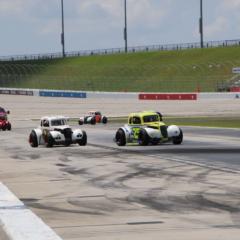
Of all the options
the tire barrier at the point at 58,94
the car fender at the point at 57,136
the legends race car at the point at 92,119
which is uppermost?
the tire barrier at the point at 58,94

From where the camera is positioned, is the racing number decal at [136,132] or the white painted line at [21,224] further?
the racing number decal at [136,132]

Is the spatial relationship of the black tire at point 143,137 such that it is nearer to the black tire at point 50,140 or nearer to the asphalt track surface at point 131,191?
the asphalt track surface at point 131,191

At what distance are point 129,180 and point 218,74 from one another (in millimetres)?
75616

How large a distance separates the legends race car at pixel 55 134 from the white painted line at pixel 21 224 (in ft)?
51.2

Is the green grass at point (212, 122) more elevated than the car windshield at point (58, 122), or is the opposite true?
the car windshield at point (58, 122)

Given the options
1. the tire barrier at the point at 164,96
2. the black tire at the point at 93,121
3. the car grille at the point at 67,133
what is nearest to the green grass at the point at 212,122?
the black tire at the point at 93,121

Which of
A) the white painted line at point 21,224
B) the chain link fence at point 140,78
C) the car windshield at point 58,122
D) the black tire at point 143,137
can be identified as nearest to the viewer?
the white painted line at point 21,224

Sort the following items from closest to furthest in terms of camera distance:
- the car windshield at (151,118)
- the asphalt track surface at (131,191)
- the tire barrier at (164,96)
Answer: the asphalt track surface at (131,191) < the car windshield at (151,118) < the tire barrier at (164,96)

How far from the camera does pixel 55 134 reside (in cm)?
2675

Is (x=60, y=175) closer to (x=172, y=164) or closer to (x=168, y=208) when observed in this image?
(x=172, y=164)

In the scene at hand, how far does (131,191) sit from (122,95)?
69.9 metres

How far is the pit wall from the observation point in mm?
75625

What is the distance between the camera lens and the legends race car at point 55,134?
1053 inches

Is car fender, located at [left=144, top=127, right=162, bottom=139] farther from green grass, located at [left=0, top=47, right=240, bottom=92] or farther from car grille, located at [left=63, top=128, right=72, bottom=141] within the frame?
green grass, located at [left=0, top=47, right=240, bottom=92]
